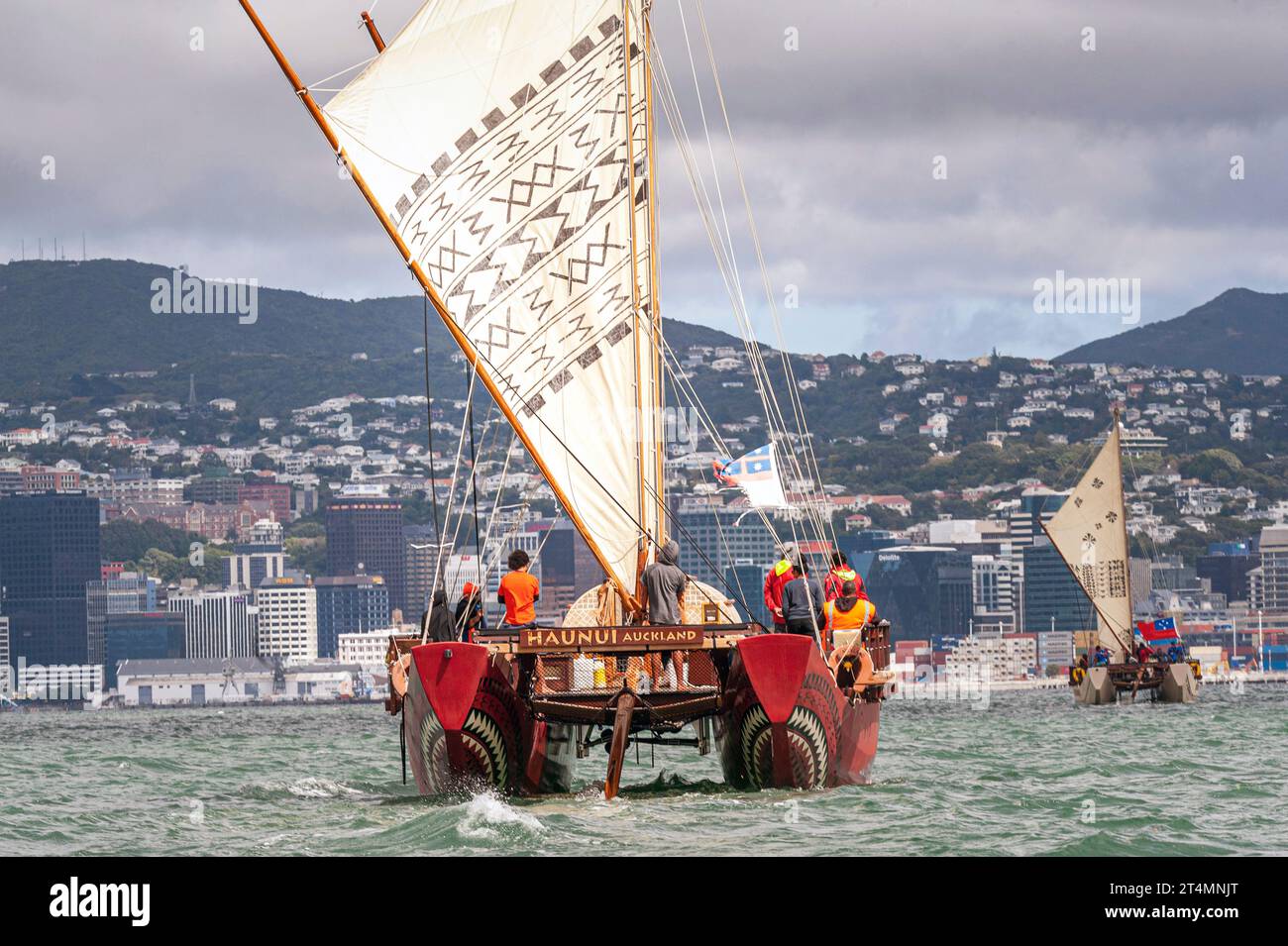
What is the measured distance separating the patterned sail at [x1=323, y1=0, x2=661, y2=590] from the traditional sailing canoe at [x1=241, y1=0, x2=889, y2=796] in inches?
0.8

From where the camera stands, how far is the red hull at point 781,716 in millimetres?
18453

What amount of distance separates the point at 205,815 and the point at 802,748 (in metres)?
5.88

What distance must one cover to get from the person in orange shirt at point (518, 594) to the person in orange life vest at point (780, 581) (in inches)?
99.1

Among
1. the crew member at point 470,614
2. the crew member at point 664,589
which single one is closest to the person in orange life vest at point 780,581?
the crew member at point 664,589

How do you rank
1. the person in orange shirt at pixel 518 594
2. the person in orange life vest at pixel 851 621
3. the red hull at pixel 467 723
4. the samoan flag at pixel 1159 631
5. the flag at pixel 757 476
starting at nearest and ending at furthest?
1. the red hull at pixel 467 723
2. the person in orange shirt at pixel 518 594
3. the person in orange life vest at pixel 851 621
4. the flag at pixel 757 476
5. the samoan flag at pixel 1159 631

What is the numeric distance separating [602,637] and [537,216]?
4.98 meters

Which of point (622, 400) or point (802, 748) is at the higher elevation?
point (622, 400)

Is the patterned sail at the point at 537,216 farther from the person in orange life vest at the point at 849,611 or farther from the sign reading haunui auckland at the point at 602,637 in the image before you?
the person in orange life vest at the point at 849,611

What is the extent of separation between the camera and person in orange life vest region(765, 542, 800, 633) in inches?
826

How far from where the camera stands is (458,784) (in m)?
18.6

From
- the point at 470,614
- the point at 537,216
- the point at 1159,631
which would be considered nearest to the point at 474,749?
the point at 470,614
